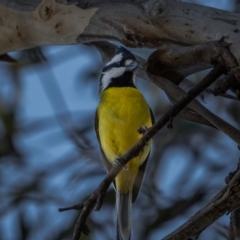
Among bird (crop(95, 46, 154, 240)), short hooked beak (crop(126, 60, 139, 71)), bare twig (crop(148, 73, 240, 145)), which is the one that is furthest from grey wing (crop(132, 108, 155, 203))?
bare twig (crop(148, 73, 240, 145))

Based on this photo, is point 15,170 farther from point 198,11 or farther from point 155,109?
point 198,11

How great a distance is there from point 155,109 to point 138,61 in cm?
108

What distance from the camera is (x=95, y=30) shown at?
211cm

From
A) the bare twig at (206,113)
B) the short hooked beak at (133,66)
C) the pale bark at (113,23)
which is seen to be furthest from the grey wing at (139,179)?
the bare twig at (206,113)

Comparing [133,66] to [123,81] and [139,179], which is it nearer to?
[123,81]

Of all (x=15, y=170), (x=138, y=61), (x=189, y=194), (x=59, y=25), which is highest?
(x=59, y=25)

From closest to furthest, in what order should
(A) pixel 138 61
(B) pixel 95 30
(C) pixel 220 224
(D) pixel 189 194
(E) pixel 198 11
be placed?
(E) pixel 198 11 → (B) pixel 95 30 → (A) pixel 138 61 → (C) pixel 220 224 → (D) pixel 189 194

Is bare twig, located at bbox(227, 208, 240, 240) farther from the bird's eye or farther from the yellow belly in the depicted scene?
the bird's eye

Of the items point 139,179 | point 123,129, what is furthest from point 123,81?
point 139,179

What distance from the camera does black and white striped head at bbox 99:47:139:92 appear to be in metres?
2.61

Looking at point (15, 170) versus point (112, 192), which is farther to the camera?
point (15, 170)

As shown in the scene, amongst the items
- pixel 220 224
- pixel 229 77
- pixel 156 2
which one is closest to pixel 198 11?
pixel 156 2

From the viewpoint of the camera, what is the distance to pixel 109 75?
2.88 metres

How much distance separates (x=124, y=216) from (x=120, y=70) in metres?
0.66
